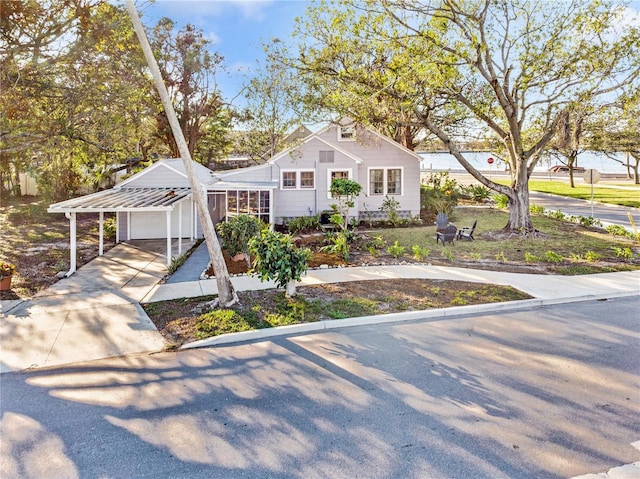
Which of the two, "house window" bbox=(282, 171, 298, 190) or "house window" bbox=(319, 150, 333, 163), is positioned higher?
"house window" bbox=(319, 150, 333, 163)

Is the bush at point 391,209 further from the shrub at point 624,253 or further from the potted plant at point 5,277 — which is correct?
the potted plant at point 5,277

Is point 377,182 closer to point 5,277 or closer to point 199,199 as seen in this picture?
point 199,199

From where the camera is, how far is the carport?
1116 centimetres

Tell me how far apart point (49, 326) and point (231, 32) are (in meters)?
10.9

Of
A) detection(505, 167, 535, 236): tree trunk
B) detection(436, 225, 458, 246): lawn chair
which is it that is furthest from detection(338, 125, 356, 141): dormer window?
detection(505, 167, 535, 236): tree trunk

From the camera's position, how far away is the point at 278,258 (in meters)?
8.39

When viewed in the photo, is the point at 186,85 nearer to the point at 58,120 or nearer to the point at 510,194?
the point at 58,120

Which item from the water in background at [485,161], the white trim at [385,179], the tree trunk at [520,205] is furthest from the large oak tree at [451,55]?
the water in background at [485,161]

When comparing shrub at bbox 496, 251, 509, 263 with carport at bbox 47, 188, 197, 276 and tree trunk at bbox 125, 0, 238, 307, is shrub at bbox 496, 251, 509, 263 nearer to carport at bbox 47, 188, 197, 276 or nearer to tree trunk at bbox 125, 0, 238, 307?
tree trunk at bbox 125, 0, 238, 307

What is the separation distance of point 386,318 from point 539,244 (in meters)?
9.53

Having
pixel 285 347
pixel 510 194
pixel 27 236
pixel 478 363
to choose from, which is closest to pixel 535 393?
pixel 478 363

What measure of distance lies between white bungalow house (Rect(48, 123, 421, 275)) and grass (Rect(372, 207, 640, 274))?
9.51 ft

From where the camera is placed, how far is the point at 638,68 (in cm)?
1347

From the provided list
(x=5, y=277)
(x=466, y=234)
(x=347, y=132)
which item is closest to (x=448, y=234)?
(x=466, y=234)
